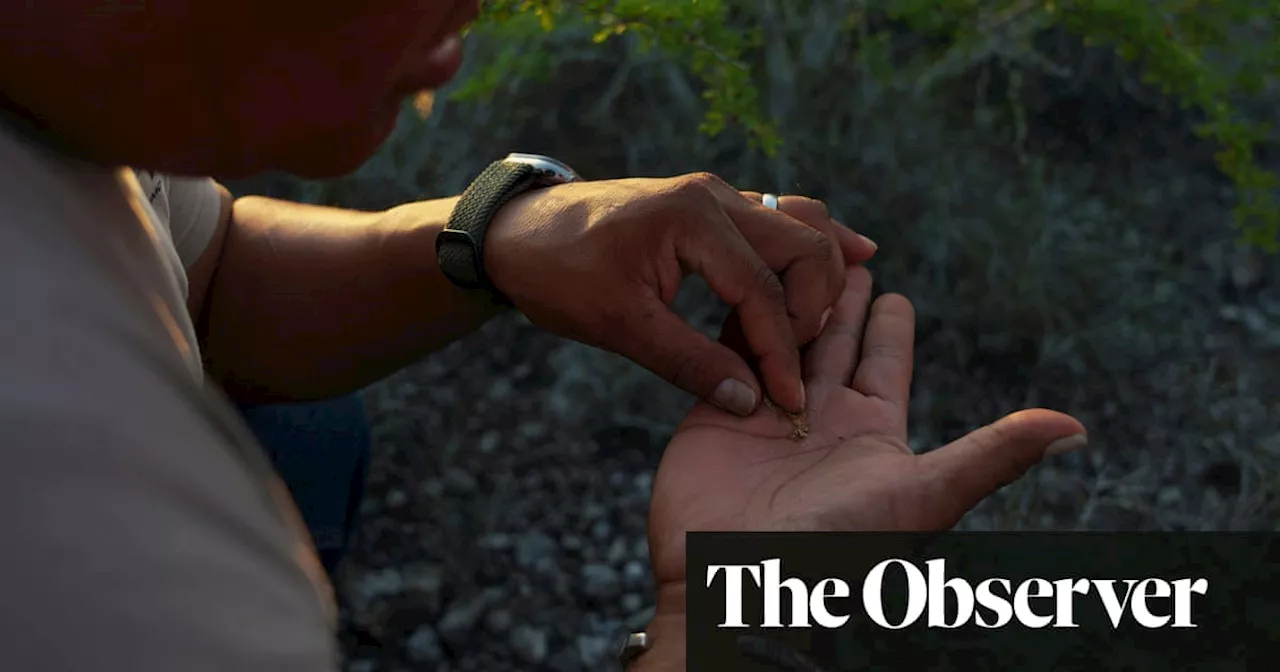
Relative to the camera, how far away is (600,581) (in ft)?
7.14

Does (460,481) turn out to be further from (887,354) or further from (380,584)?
(887,354)

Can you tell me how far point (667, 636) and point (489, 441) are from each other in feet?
3.91

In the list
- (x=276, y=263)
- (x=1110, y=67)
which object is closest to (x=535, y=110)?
(x=276, y=263)

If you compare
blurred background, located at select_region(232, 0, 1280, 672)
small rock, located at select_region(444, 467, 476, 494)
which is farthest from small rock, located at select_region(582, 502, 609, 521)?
small rock, located at select_region(444, 467, 476, 494)

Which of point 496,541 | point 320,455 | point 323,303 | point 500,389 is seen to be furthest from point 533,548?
point 323,303

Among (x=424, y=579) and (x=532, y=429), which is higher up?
(x=532, y=429)

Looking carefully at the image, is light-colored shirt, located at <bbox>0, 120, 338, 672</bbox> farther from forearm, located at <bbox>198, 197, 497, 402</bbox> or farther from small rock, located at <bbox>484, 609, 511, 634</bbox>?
small rock, located at <bbox>484, 609, 511, 634</bbox>

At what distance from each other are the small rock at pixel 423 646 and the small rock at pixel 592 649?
0.78 feet

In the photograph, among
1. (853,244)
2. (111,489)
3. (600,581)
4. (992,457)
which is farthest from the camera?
(600,581)

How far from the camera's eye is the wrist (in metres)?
1.24

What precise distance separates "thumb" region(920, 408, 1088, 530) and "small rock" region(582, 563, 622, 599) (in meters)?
1.02

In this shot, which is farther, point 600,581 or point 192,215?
point 600,581

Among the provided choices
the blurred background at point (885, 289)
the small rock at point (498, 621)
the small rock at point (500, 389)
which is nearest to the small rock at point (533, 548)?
the blurred background at point (885, 289)

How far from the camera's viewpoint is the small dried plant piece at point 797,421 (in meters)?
1.41
